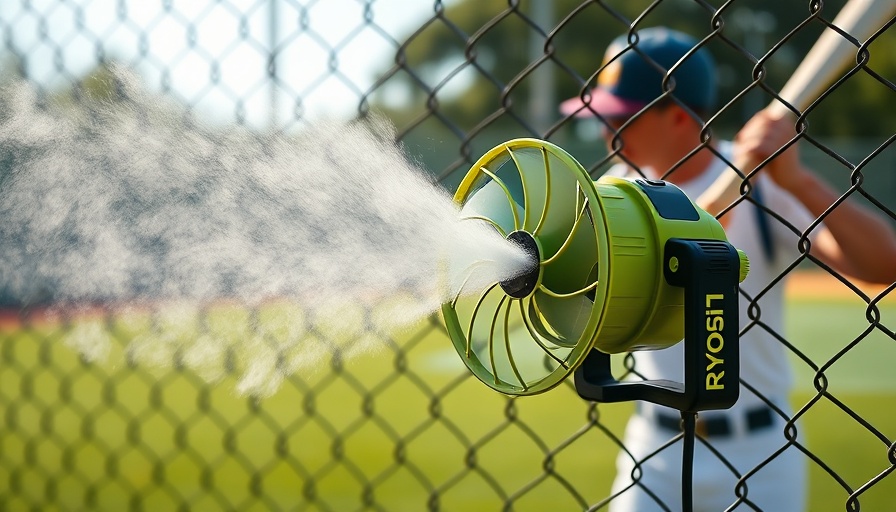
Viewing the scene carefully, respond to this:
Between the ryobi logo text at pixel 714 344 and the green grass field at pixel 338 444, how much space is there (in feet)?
2.18

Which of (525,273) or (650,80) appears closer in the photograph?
(525,273)

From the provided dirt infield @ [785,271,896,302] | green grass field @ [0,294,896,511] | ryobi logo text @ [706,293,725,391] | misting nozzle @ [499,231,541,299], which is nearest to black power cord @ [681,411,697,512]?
ryobi logo text @ [706,293,725,391]

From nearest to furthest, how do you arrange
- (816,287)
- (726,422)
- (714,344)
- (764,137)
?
1. (714,344)
2. (764,137)
3. (726,422)
4. (816,287)

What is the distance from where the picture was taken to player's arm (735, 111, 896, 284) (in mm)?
1942

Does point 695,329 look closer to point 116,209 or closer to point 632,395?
→ point 632,395

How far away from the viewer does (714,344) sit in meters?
1.23

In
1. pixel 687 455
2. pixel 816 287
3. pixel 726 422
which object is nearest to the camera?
pixel 687 455

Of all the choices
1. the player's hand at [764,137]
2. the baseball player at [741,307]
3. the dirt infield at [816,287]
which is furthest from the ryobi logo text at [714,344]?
the dirt infield at [816,287]

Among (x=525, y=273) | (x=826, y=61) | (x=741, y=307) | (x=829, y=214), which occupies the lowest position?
(x=525, y=273)

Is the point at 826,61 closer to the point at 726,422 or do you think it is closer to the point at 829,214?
the point at 829,214

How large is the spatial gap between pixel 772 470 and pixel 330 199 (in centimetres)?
167

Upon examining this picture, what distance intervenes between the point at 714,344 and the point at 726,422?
1.57 meters

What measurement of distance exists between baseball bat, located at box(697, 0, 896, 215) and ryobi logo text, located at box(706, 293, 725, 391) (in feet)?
2.02

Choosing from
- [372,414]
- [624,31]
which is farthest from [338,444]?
[624,31]
